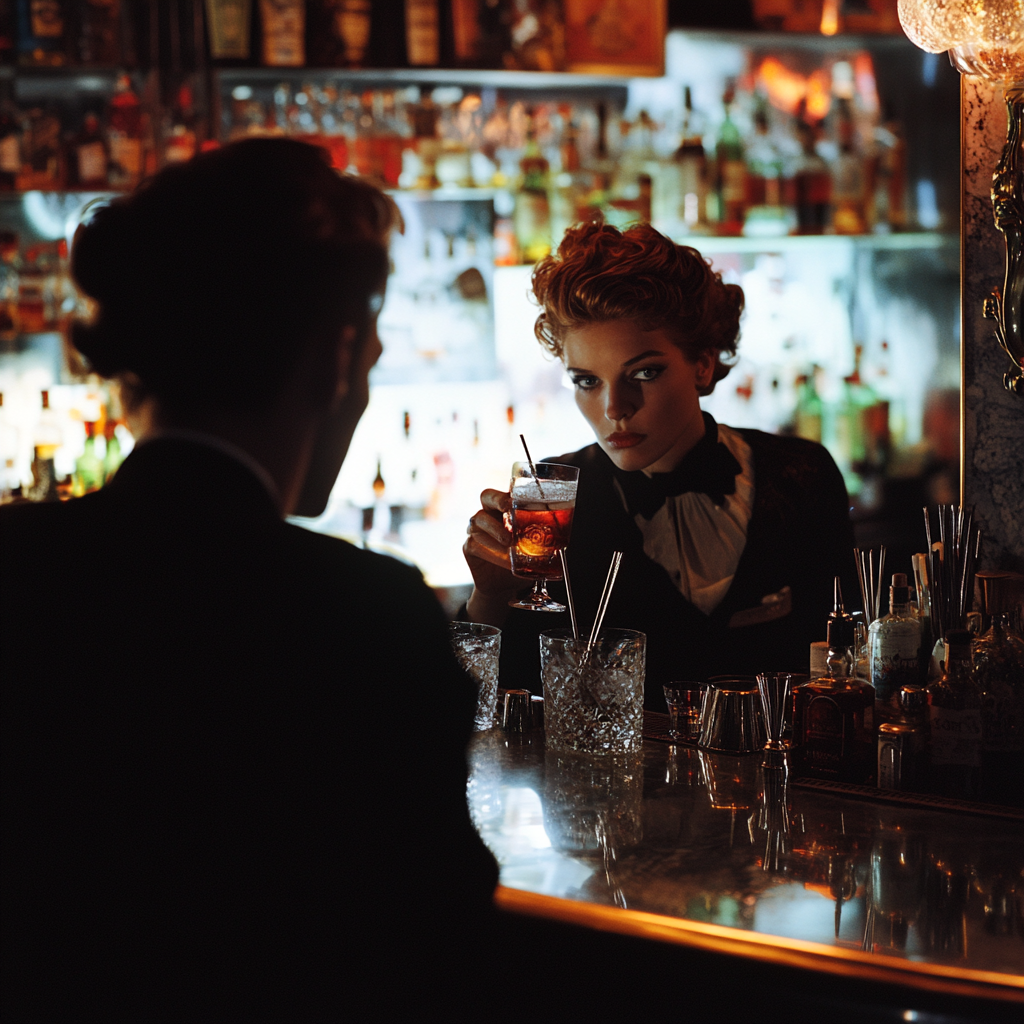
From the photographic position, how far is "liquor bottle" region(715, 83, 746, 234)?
3674 mm

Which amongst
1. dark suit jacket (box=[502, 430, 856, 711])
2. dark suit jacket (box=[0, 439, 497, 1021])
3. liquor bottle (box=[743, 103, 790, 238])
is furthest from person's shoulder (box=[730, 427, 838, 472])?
dark suit jacket (box=[0, 439, 497, 1021])

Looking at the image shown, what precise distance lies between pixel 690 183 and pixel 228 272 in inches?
116

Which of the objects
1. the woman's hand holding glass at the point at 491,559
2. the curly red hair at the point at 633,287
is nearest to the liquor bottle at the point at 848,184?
the curly red hair at the point at 633,287

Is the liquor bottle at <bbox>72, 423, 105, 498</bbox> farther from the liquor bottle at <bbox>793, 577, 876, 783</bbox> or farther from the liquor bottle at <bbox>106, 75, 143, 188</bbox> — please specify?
the liquor bottle at <bbox>793, 577, 876, 783</bbox>

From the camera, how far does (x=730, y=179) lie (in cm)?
370

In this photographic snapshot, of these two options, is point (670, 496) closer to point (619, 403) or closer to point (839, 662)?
point (619, 403)

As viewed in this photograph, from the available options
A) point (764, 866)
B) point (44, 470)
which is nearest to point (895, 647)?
point (764, 866)

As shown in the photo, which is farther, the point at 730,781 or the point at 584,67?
the point at 584,67

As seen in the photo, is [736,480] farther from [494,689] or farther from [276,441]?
[276,441]

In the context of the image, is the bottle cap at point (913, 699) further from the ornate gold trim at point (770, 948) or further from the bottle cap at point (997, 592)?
the ornate gold trim at point (770, 948)

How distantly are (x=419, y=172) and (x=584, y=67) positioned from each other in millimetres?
590

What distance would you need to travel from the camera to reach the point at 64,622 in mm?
853

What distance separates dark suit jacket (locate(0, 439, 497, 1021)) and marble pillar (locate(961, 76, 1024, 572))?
4.62ft

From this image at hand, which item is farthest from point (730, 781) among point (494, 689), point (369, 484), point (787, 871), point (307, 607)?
point (369, 484)
